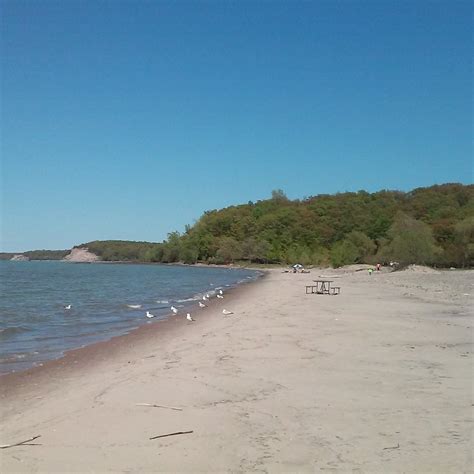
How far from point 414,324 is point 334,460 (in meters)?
12.2

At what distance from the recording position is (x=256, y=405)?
24.4 ft

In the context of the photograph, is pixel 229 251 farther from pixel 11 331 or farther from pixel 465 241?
pixel 11 331

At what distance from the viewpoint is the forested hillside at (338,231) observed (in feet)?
241

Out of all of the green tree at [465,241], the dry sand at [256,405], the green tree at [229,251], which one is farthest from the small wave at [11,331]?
the green tree at [229,251]

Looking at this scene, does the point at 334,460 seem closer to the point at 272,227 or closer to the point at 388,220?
the point at 388,220

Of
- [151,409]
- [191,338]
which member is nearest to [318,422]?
[151,409]

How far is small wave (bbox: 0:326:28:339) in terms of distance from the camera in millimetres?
17812

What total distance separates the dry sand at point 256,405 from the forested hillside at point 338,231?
60.2 meters

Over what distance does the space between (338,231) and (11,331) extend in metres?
120

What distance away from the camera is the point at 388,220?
118 meters

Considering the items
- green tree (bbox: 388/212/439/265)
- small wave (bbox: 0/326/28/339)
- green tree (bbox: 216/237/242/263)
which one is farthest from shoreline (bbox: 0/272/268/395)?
green tree (bbox: 216/237/242/263)

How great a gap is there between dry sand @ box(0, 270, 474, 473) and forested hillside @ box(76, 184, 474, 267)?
60157 millimetres

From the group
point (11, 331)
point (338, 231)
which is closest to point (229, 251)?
point (338, 231)

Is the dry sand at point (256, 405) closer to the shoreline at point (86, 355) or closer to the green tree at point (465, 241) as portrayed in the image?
the shoreline at point (86, 355)
